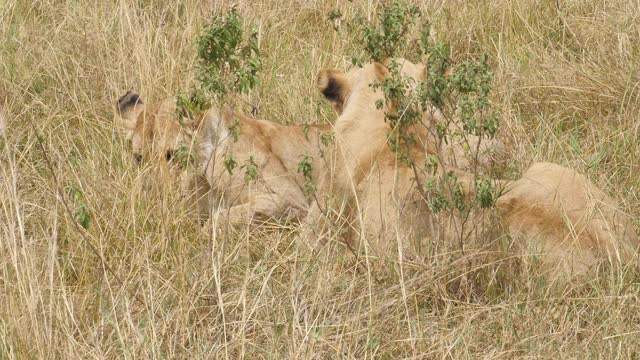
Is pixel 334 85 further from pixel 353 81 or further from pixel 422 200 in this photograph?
pixel 422 200

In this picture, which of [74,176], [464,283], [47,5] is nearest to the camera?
[464,283]

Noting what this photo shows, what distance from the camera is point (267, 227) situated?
18.2ft

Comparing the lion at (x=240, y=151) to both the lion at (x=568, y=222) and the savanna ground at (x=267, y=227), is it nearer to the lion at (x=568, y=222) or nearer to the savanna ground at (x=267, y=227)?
the savanna ground at (x=267, y=227)

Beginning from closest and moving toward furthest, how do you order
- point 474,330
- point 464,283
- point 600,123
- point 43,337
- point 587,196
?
1. point 43,337
2. point 474,330
3. point 464,283
4. point 587,196
5. point 600,123

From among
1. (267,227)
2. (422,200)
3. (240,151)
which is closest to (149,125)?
(240,151)

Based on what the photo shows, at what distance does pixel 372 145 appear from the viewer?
5516 millimetres

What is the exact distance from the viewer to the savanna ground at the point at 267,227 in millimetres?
4199

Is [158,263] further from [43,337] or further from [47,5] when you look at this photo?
[47,5]

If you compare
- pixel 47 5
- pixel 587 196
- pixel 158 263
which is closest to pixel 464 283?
pixel 587 196

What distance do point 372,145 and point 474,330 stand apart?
1.31 m

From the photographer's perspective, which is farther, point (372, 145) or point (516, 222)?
point (372, 145)

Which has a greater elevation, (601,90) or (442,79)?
(442,79)

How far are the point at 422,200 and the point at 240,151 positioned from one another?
1.31 m

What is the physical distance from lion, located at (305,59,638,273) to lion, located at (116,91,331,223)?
274 millimetres
